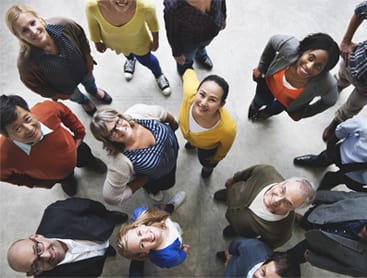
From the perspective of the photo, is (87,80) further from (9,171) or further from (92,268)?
(92,268)

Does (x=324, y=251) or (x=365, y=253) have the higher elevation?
(x=365, y=253)

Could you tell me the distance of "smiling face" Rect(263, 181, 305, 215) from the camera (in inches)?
69.1

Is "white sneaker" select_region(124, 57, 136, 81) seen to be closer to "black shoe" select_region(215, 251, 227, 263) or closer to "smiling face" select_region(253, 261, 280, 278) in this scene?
"black shoe" select_region(215, 251, 227, 263)

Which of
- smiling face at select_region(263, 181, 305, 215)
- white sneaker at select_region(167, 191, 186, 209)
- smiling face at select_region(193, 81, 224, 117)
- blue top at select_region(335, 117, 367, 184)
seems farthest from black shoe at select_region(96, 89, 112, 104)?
blue top at select_region(335, 117, 367, 184)

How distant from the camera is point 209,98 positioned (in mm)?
1926

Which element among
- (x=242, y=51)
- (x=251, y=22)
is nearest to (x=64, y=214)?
(x=242, y=51)

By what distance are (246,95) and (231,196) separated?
1.41 meters

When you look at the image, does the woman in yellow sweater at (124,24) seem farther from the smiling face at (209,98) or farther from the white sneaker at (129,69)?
the smiling face at (209,98)

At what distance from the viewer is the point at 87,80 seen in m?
2.74

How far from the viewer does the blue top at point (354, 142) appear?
1928 mm

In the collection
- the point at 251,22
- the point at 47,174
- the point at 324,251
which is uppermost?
the point at 251,22

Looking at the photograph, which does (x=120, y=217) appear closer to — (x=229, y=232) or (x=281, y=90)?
(x=229, y=232)

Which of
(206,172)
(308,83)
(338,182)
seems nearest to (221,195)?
(206,172)

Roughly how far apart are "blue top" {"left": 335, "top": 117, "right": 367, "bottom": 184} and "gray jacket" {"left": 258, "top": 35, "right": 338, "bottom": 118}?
0.26 meters
